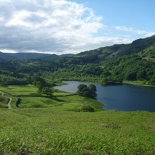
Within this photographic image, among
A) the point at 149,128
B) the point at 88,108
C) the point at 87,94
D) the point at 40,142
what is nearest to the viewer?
the point at 40,142

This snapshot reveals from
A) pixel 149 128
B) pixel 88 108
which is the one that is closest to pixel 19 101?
pixel 88 108

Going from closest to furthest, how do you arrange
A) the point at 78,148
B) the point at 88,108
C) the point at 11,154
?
the point at 11,154, the point at 78,148, the point at 88,108

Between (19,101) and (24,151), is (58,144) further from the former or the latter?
(19,101)

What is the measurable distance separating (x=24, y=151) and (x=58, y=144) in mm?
3225

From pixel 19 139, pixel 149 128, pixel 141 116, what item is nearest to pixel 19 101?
pixel 141 116

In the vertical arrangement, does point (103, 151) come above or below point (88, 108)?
above

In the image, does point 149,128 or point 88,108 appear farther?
point 88,108

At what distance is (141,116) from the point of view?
5650 centimetres

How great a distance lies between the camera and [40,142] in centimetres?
2500

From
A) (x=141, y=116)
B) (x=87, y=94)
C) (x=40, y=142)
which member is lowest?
(x=87, y=94)

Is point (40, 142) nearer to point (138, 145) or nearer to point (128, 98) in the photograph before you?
point (138, 145)

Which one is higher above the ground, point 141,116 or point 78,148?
point 78,148

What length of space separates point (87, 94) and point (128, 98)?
30.8m

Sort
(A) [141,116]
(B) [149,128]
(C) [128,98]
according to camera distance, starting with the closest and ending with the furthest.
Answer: (B) [149,128]
(A) [141,116]
(C) [128,98]
